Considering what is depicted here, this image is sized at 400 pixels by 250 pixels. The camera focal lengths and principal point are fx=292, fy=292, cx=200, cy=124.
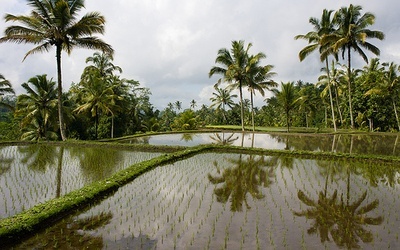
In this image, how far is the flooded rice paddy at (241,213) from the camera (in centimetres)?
433

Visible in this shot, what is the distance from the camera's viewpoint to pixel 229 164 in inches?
412

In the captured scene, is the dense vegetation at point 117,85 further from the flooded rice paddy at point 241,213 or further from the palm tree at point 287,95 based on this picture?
the flooded rice paddy at point 241,213

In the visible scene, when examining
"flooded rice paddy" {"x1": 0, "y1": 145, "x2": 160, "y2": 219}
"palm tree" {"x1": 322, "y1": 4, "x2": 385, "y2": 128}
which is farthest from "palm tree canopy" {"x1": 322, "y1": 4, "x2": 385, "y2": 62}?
"flooded rice paddy" {"x1": 0, "y1": 145, "x2": 160, "y2": 219}

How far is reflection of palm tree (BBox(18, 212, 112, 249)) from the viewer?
4.14 m

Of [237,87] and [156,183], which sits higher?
[237,87]

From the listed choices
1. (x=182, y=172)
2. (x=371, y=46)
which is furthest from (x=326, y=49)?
(x=182, y=172)

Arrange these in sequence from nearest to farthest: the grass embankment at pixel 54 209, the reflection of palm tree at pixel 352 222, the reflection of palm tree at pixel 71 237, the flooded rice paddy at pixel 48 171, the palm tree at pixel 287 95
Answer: the reflection of palm tree at pixel 71 237 → the grass embankment at pixel 54 209 → the reflection of palm tree at pixel 352 222 → the flooded rice paddy at pixel 48 171 → the palm tree at pixel 287 95

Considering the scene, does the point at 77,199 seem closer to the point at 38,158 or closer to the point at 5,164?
the point at 5,164

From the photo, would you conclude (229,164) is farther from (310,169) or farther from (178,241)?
(178,241)

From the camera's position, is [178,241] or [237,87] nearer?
[178,241]

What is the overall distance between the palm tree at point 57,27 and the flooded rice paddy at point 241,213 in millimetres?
10039

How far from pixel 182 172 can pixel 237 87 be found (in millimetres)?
16767

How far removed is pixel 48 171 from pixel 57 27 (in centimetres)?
921

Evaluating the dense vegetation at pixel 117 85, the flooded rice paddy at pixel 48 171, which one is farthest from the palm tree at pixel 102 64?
the flooded rice paddy at pixel 48 171
